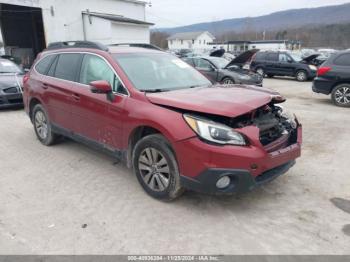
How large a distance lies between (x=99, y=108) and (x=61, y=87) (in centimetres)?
113

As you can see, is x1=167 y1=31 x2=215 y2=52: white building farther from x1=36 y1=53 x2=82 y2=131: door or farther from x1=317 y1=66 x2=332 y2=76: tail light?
x1=36 y1=53 x2=82 y2=131: door

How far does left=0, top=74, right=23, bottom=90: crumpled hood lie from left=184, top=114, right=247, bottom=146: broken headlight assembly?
7590 millimetres

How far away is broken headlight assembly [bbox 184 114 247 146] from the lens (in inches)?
123

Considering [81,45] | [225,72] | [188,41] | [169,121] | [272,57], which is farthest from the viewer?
[188,41]

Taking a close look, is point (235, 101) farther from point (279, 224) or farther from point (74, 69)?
point (74, 69)

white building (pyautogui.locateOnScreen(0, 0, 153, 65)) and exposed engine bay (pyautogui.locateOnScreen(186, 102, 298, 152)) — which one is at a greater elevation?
white building (pyautogui.locateOnScreen(0, 0, 153, 65))

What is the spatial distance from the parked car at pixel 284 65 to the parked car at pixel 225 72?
5363mm

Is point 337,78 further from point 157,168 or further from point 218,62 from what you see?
point 157,168

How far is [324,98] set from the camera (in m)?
11.2

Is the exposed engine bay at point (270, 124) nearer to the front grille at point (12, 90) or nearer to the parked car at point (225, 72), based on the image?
the front grille at point (12, 90)

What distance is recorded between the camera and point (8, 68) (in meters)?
9.97

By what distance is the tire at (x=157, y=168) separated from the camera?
339 centimetres

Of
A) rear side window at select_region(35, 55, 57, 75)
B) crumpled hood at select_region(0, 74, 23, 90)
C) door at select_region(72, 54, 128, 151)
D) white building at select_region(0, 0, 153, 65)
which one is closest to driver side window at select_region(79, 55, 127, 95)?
door at select_region(72, 54, 128, 151)

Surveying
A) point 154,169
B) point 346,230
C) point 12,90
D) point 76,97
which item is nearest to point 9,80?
point 12,90
